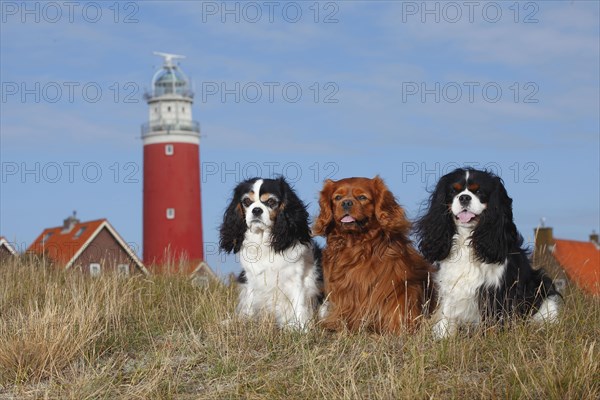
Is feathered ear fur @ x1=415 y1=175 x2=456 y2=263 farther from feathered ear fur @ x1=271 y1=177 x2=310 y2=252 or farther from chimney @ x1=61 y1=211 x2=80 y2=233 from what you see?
chimney @ x1=61 y1=211 x2=80 y2=233

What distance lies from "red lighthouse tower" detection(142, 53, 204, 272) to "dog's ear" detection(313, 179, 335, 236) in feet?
109

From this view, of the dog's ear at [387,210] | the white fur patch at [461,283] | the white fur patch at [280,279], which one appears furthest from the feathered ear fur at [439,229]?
the white fur patch at [280,279]

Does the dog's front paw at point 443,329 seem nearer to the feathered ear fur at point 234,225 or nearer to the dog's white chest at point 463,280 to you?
the dog's white chest at point 463,280

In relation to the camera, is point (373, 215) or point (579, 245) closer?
point (373, 215)

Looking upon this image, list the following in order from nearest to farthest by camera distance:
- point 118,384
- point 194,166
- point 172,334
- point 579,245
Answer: point 118,384 < point 172,334 < point 579,245 < point 194,166

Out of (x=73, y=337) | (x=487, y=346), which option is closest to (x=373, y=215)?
(x=487, y=346)

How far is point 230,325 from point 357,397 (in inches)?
77.3

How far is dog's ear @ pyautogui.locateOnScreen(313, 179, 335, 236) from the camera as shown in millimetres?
7078

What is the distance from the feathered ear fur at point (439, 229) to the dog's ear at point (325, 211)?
2.39 feet

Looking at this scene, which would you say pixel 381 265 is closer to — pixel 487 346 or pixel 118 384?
pixel 487 346

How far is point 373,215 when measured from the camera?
23.0 feet

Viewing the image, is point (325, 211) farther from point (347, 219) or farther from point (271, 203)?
point (271, 203)

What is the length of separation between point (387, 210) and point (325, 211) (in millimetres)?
470

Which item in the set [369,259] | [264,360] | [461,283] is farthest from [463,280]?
[264,360]
